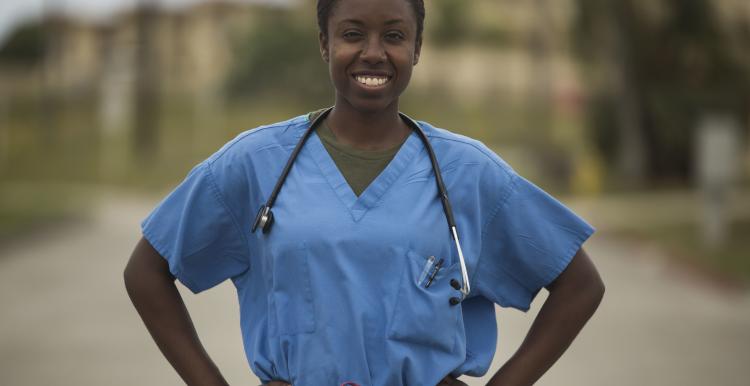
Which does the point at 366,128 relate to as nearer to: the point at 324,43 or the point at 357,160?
the point at 357,160

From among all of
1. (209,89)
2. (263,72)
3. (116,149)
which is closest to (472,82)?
(209,89)

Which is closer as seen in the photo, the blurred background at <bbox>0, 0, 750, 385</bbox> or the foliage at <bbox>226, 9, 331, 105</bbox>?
the blurred background at <bbox>0, 0, 750, 385</bbox>

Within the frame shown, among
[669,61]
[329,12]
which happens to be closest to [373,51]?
[329,12]

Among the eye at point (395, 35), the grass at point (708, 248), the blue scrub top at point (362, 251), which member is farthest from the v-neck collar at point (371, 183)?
the grass at point (708, 248)

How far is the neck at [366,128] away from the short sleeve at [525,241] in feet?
0.95

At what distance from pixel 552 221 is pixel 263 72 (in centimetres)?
3748

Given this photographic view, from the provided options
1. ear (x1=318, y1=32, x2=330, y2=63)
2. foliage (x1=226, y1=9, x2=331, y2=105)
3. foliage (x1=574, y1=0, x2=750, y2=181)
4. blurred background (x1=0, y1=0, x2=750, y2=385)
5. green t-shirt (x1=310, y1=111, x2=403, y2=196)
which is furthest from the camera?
foliage (x1=226, y1=9, x2=331, y2=105)

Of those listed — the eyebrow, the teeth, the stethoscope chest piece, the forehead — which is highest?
the forehead

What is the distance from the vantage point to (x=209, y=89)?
49562 mm

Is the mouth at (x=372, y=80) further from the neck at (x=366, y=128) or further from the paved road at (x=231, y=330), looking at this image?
the paved road at (x=231, y=330)

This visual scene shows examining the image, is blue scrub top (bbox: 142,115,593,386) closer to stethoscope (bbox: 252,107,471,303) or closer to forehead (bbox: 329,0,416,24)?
stethoscope (bbox: 252,107,471,303)

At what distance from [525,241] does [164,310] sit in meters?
0.83

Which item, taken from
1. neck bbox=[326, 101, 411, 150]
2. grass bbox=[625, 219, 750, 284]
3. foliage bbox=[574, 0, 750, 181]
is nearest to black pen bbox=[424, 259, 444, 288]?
neck bbox=[326, 101, 411, 150]

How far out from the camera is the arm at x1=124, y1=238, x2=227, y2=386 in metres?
2.59
